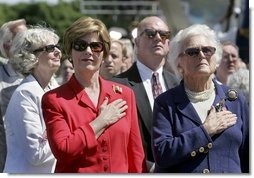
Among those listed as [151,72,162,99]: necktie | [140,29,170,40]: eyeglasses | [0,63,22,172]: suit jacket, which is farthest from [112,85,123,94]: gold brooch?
[140,29,170,40]: eyeglasses

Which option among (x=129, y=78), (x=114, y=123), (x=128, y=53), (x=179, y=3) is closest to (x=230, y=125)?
(x=114, y=123)

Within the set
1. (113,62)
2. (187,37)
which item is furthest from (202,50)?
(113,62)

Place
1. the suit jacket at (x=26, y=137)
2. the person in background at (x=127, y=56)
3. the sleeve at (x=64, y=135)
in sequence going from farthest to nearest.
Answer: the person in background at (x=127, y=56) < the suit jacket at (x=26, y=137) < the sleeve at (x=64, y=135)

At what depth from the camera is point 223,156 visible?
3.85m

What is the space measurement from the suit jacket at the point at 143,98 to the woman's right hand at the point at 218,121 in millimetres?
968

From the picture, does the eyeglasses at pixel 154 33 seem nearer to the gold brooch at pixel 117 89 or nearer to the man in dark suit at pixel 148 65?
the man in dark suit at pixel 148 65

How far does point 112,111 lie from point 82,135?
228 millimetres

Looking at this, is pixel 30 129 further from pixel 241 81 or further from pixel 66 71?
pixel 66 71

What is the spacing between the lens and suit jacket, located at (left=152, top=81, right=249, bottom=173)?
379cm

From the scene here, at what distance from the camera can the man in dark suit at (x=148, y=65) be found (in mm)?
5129

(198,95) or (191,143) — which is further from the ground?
(198,95)

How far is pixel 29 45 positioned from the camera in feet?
16.1

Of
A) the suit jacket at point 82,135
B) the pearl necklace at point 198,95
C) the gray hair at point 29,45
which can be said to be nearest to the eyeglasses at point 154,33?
the gray hair at point 29,45

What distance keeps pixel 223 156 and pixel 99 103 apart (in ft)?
2.32
